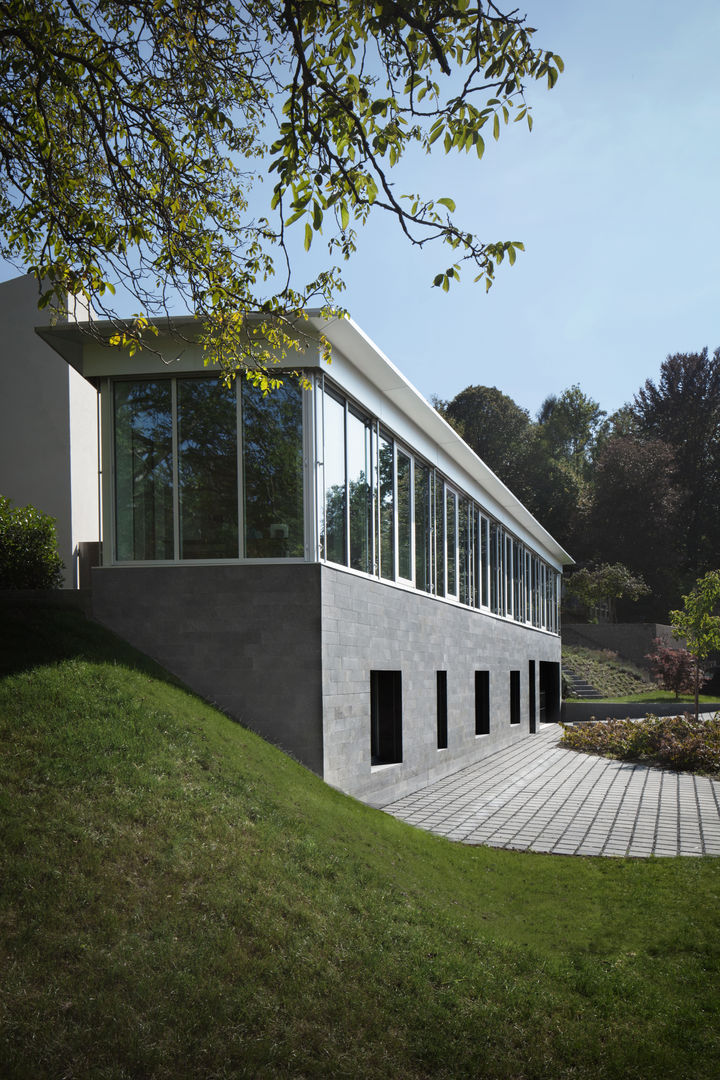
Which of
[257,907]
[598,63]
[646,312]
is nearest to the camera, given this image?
[257,907]

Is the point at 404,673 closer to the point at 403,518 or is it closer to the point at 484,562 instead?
the point at 403,518

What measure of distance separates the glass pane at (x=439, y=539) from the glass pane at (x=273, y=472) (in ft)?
21.1

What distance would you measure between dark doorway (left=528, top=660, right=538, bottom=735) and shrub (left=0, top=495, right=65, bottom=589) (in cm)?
1773

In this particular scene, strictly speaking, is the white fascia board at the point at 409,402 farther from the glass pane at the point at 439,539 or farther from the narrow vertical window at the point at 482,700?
the narrow vertical window at the point at 482,700

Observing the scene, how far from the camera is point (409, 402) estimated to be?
13.7 m

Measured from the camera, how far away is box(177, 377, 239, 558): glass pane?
1069 centimetres

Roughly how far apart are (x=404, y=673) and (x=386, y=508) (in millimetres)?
2536

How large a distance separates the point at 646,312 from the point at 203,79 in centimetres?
1043

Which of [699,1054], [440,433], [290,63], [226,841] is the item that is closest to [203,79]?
[290,63]

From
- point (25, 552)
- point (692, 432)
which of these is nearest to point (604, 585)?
point (692, 432)

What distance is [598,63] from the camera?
6.18 m

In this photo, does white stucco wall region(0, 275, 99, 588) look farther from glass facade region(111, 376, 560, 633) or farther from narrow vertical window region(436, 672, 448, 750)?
narrow vertical window region(436, 672, 448, 750)

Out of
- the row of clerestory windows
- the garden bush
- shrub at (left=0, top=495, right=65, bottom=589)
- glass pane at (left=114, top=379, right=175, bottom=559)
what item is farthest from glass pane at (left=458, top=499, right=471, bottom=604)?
shrub at (left=0, top=495, right=65, bottom=589)

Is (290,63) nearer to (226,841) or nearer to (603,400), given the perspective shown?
(226,841)
